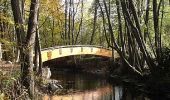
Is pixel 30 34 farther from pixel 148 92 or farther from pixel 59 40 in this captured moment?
pixel 59 40

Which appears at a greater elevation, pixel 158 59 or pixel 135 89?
pixel 158 59

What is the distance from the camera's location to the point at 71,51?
31.1 m

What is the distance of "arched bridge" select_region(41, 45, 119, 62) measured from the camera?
27.6 m

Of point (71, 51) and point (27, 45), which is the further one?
point (71, 51)

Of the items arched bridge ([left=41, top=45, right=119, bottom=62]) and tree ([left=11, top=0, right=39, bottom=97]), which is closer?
tree ([left=11, top=0, right=39, bottom=97])

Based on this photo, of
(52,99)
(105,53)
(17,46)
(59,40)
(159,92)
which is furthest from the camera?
(59,40)

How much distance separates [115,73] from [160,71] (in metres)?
10.8

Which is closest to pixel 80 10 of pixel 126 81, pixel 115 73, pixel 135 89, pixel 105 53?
pixel 105 53

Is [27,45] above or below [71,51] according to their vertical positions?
above

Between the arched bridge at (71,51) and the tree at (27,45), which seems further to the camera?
the arched bridge at (71,51)

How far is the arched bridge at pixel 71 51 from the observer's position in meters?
27.6

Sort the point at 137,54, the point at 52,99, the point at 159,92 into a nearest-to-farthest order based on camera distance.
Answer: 1. the point at 52,99
2. the point at 159,92
3. the point at 137,54

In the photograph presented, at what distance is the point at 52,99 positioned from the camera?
15.5m

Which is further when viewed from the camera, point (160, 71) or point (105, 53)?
point (105, 53)
